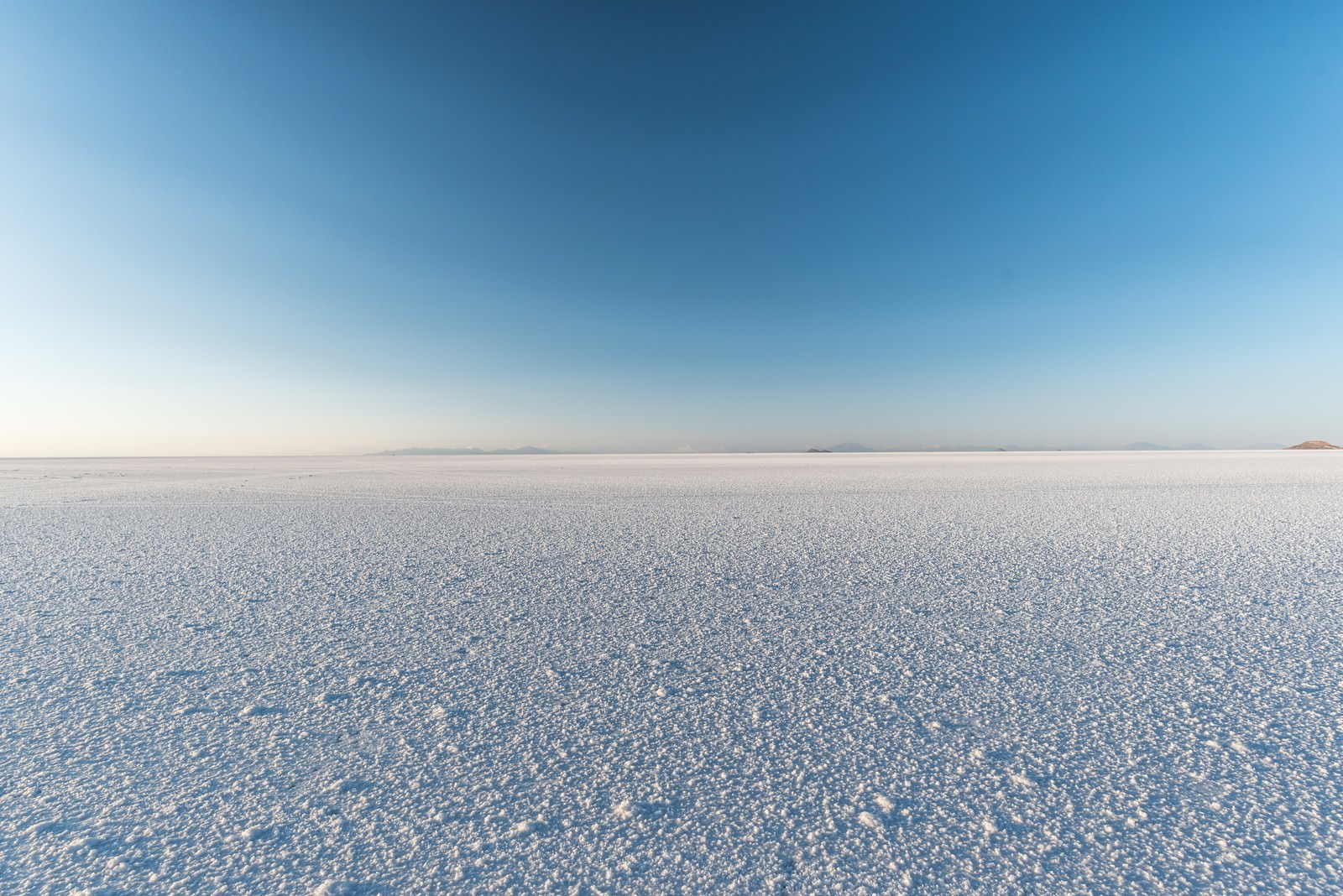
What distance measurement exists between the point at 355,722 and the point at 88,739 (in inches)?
32.0

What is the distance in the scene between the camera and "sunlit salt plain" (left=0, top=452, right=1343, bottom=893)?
1275 millimetres

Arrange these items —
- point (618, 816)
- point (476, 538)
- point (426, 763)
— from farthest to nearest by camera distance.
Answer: point (476, 538) → point (426, 763) → point (618, 816)

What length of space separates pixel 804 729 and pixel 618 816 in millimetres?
700

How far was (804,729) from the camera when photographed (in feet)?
6.00

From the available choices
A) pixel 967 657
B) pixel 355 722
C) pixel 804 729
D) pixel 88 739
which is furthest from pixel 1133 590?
pixel 88 739

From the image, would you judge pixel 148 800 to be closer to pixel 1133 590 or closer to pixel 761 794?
pixel 761 794

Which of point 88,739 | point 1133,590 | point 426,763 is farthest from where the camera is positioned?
point 1133,590

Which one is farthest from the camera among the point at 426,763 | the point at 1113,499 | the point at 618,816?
the point at 1113,499

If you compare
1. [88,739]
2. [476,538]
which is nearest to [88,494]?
[476,538]

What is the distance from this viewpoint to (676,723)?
189cm

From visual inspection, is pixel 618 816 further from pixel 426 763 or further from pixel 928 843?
pixel 928 843

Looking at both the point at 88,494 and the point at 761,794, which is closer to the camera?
the point at 761,794

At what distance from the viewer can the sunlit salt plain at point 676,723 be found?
128cm

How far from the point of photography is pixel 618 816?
142cm
